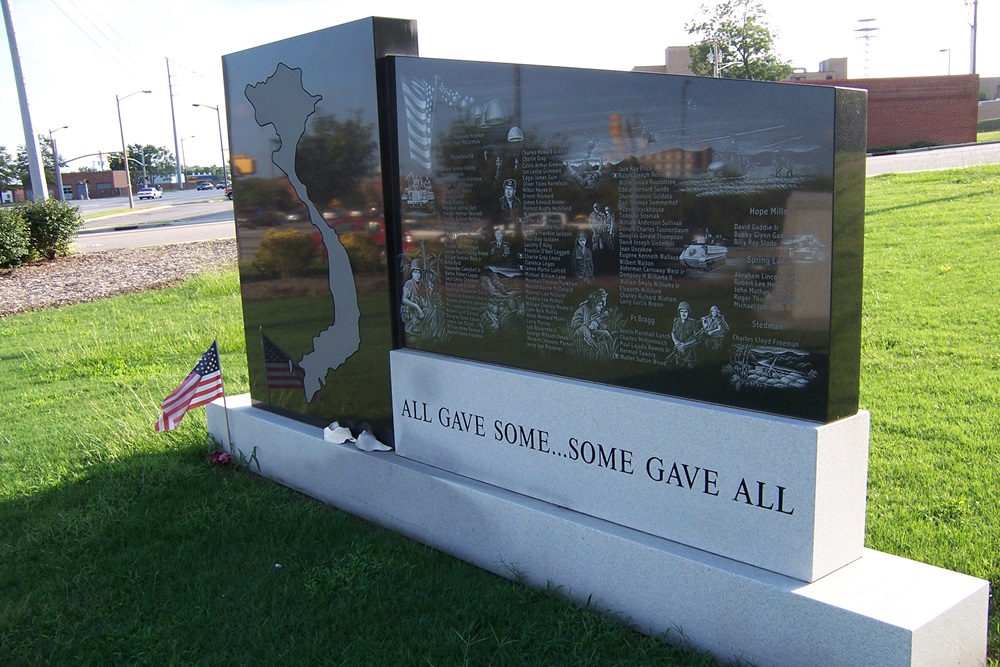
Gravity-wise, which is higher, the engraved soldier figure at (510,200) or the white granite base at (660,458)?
the engraved soldier figure at (510,200)

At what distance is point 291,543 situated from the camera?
4375 millimetres

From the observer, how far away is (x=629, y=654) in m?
3.25

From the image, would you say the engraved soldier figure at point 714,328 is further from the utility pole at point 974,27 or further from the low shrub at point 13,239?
the utility pole at point 974,27

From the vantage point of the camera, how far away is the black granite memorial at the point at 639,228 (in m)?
2.88

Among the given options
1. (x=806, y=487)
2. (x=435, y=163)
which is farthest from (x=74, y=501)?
(x=806, y=487)

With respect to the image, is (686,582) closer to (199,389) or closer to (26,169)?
(199,389)

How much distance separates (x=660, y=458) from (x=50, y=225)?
18267 millimetres

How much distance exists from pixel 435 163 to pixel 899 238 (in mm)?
8179

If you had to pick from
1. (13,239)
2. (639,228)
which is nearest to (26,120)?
(13,239)

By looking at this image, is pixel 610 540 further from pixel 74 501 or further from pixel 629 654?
pixel 74 501

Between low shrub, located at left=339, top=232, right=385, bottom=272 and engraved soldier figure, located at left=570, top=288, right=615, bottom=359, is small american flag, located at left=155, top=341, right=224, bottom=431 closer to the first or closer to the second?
low shrub, located at left=339, top=232, right=385, bottom=272

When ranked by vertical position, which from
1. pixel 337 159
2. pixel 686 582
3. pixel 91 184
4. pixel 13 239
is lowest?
pixel 686 582

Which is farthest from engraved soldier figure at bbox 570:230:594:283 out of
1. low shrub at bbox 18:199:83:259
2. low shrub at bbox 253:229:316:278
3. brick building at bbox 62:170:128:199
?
brick building at bbox 62:170:128:199

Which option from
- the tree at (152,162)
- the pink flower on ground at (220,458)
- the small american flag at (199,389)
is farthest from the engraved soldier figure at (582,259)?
the tree at (152,162)
